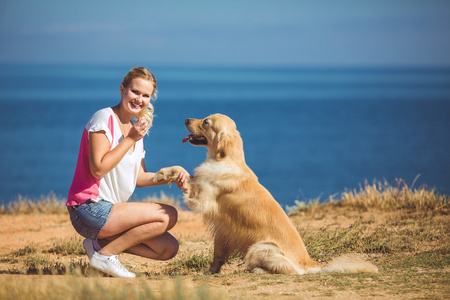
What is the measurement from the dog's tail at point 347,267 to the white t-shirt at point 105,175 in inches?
83.4

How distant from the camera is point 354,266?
5.10 metres

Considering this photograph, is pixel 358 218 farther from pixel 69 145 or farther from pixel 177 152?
pixel 69 145

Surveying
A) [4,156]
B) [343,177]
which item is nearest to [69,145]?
[4,156]

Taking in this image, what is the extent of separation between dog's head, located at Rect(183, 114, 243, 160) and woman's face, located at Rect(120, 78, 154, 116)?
25.0 inches

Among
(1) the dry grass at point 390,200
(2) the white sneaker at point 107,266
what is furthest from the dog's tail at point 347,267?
(1) the dry grass at point 390,200

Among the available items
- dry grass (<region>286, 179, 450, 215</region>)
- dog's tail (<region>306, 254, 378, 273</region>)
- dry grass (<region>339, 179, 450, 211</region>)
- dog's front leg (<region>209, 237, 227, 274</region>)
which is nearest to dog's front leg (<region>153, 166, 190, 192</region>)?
dog's front leg (<region>209, 237, 227, 274</region>)

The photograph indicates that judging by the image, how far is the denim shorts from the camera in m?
4.79

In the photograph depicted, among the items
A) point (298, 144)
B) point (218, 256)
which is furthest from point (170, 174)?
point (298, 144)

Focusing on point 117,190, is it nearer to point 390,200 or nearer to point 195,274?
point 195,274

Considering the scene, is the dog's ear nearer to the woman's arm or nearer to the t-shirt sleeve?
the woman's arm

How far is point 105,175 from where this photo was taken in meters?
4.98

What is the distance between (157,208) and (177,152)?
1792 inches

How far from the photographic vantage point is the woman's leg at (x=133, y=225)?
4934 mm

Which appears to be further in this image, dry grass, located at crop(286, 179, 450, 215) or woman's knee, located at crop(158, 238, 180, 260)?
dry grass, located at crop(286, 179, 450, 215)
